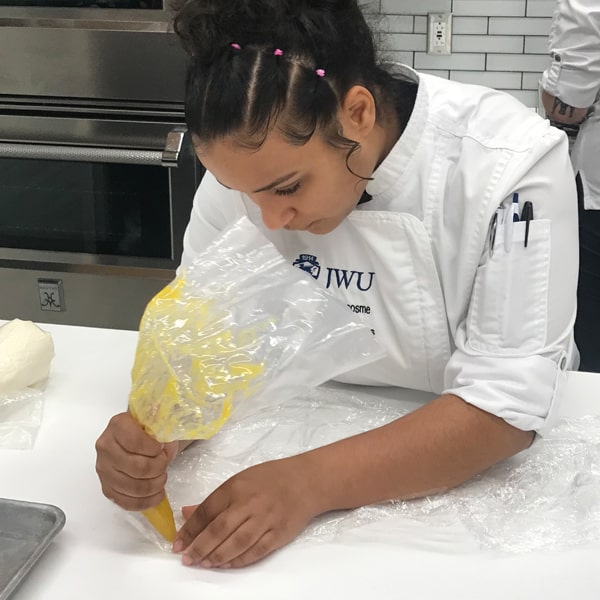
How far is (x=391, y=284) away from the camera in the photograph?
38.4 inches

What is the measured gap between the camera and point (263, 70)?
2.62ft

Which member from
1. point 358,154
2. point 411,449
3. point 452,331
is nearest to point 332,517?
point 411,449

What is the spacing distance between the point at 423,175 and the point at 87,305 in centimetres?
133

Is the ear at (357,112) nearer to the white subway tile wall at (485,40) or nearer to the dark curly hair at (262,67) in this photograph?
the dark curly hair at (262,67)

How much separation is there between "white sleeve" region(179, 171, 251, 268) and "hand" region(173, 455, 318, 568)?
40 centimetres

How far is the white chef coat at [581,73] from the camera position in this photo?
1593 mm

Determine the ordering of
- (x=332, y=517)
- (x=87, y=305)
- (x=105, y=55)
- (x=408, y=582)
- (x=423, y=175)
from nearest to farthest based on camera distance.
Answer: (x=408, y=582), (x=332, y=517), (x=423, y=175), (x=105, y=55), (x=87, y=305)

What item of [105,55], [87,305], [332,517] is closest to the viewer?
[332,517]

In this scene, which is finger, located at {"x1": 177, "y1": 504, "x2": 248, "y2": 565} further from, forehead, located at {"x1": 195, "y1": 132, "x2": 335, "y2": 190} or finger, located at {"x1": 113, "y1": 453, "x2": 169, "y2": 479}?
forehead, located at {"x1": 195, "y1": 132, "x2": 335, "y2": 190}

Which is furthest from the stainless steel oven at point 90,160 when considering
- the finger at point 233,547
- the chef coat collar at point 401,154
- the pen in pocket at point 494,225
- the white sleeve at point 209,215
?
the finger at point 233,547

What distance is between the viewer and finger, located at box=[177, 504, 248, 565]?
765 mm

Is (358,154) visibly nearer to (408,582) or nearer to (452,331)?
(452,331)

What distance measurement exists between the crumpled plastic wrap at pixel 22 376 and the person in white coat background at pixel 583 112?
1.18 meters

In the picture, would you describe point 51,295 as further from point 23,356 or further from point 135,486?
point 135,486
